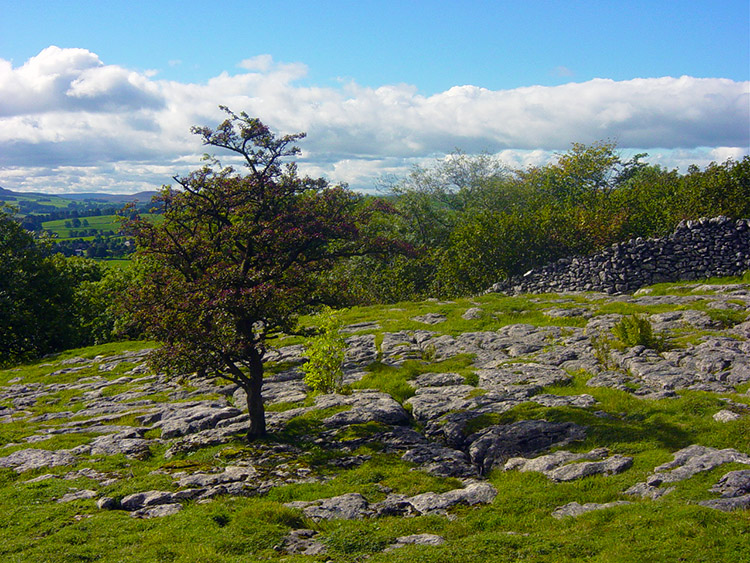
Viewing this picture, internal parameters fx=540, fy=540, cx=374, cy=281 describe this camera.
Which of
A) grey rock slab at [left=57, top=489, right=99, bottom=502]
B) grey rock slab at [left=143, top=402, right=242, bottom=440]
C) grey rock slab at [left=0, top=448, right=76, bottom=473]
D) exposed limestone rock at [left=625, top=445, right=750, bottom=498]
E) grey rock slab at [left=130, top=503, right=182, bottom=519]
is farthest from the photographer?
grey rock slab at [left=143, top=402, right=242, bottom=440]

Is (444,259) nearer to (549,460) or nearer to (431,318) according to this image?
(431,318)

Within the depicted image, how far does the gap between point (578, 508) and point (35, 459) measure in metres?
17.2

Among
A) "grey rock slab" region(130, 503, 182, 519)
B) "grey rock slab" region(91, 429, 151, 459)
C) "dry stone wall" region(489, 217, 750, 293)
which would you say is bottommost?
"grey rock slab" region(91, 429, 151, 459)

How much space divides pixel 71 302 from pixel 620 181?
8181cm

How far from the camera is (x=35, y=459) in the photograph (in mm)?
18250

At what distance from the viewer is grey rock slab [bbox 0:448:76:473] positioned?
58.2 ft

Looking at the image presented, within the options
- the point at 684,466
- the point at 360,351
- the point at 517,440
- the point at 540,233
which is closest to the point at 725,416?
the point at 684,466

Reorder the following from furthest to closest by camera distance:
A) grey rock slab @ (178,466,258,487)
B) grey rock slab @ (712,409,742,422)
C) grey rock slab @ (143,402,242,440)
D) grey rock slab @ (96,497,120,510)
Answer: grey rock slab @ (143,402,242,440) < grey rock slab @ (178,466,258,487) < grey rock slab @ (712,409,742,422) < grey rock slab @ (96,497,120,510)

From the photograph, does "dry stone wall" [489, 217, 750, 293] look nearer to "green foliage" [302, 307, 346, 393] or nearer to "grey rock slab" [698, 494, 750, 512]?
"green foliage" [302, 307, 346, 393]

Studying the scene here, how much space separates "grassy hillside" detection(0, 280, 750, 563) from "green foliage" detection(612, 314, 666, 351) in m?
0.46

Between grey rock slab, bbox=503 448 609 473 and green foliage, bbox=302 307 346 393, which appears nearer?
grey rock slab, bbox=503 448 609 473

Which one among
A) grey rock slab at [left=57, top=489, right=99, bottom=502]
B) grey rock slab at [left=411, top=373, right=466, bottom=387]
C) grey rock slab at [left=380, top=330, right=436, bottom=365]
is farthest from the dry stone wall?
grey rock slab at [left=57, top=489, right=99, bottom=502]

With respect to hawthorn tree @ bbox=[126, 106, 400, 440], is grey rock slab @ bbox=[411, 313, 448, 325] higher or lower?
lower

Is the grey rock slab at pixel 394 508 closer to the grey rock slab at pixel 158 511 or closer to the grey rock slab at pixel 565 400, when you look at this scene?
the grey rock slab at pixel 158 511
